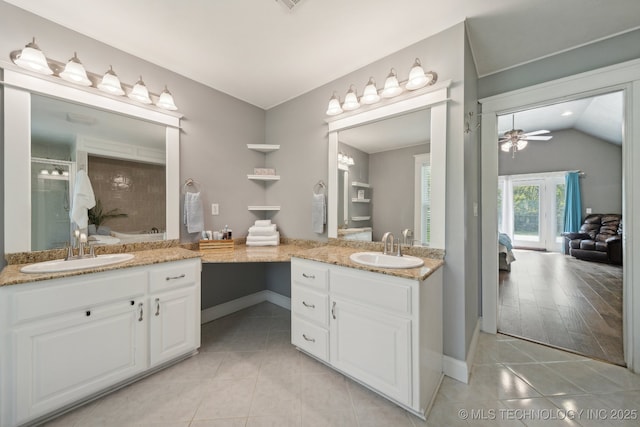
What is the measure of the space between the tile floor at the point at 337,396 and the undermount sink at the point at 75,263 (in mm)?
848

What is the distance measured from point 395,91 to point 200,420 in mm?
2549

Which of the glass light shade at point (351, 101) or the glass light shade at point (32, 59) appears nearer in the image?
the glass light shade at point (32, 59)

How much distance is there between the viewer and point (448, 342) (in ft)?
5.57

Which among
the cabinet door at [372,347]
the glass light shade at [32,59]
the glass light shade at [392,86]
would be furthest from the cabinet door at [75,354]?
the glass light shade at [392,86]

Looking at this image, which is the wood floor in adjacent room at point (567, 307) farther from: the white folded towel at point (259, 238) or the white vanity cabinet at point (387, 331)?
the white folded towel at point (259, 238)

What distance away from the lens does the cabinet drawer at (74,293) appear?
1.22m

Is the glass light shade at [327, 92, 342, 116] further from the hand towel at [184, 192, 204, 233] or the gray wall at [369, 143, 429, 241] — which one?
the hand towel at [184, 192, 204, 233]

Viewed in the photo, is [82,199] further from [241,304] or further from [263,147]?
[241,304]

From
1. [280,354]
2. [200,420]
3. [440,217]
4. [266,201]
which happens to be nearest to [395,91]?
[440,217]

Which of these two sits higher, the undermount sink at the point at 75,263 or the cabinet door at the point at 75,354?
the undermount sink at the point at 75,263

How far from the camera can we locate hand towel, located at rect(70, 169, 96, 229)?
5.70 ft

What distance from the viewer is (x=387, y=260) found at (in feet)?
5.80

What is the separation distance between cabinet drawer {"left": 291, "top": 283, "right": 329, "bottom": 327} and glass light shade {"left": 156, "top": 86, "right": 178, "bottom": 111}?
1931 millimetres

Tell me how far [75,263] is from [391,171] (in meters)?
2.45
